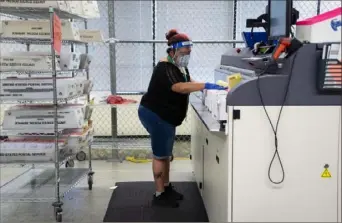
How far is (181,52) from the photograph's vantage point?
3.19m

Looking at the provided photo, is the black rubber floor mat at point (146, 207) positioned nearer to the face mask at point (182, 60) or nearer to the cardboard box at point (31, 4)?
the face mask at point (182, 60)

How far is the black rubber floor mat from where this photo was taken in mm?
3139

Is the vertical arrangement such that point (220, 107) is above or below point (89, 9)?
below

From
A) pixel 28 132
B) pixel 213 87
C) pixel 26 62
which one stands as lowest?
pixel 28 132

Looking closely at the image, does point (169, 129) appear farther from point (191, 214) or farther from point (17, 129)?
point (17, 129)

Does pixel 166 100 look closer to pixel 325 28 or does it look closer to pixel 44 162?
pixel 44 162

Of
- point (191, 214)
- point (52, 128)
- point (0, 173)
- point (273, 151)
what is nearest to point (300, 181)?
point (273, 151)

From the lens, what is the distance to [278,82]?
2.10 m

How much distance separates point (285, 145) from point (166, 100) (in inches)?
51.3

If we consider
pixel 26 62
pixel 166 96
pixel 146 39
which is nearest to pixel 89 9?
pixel 26 62

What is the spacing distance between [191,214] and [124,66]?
8.95ft

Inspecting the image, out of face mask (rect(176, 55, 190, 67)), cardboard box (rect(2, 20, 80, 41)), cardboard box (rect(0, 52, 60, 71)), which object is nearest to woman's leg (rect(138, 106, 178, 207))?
face mask (rect(176, 55, 190, 67))

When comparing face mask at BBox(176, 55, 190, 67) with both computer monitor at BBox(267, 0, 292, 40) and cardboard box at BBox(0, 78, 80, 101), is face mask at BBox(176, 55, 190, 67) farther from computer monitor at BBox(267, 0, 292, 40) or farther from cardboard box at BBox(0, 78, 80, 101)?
cardboard box at BBox(0, 78, 80, 101)

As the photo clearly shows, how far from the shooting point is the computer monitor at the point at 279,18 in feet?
7.18
